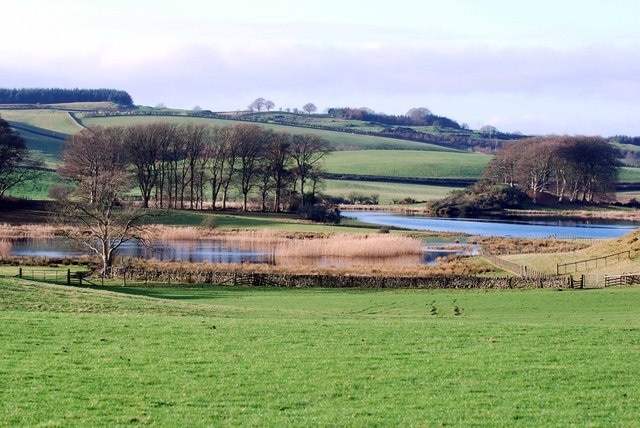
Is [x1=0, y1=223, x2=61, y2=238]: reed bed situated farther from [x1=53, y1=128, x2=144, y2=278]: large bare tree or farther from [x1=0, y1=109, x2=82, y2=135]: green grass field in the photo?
[x1=0, y1=109, x2=82, y2=135]: green grass field

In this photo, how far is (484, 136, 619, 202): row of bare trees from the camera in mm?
144625

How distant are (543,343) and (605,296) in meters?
20.3

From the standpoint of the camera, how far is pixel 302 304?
37875 millimetres

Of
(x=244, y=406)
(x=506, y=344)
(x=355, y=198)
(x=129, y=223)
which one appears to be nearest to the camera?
(x=244, y=406)

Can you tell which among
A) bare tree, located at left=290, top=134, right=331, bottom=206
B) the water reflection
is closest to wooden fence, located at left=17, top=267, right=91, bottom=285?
the water reflection

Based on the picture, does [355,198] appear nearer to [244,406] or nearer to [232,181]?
[232,181]

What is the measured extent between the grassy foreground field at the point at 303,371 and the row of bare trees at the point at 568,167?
12145 cm

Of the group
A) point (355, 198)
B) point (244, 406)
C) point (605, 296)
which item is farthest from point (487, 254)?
point (355, 198)

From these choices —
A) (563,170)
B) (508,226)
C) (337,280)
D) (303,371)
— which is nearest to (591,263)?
(337,280)

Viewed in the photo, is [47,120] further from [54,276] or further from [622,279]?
[622,279]

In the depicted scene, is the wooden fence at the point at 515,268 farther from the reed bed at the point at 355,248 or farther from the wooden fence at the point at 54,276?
the wooden fence at the point at 54,276

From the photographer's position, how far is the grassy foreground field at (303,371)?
13844mm

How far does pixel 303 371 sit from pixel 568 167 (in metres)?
135

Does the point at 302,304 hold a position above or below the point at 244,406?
below
